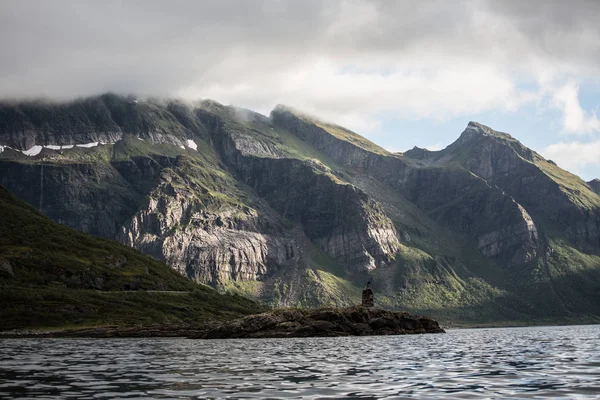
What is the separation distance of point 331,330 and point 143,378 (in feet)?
492

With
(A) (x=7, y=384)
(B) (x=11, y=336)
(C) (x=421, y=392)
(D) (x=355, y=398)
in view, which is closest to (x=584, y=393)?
(C) (x=421, y=392)

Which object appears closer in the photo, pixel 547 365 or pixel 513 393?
pixel 513 393

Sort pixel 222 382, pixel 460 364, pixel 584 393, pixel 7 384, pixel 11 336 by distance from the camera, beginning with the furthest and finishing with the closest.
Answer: pixel 11 336
pixel 460 364
pixel 222 382
pixel 7 384
pixel 584 393

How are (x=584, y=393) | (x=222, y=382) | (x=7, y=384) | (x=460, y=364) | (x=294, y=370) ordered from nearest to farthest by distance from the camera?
(x=584, y=393)
(x=7, y=384)
(x=222, y=382)
(x=294, y=370)
(x=460, y=364)

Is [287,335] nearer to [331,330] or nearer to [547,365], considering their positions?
[331,330]

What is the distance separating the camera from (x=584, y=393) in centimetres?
3953

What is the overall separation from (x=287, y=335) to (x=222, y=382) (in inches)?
5794

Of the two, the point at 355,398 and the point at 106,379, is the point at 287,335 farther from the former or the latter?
the point at 355,398

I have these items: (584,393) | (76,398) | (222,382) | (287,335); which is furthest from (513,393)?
(287,335)

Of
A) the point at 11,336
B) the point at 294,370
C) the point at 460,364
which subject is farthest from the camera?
the point at 11,336

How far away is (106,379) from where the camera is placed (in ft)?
172

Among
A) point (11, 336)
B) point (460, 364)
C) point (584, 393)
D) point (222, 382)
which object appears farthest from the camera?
point (11, 336)

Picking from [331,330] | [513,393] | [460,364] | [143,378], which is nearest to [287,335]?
[331,330]

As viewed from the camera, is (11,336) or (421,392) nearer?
(421,392)
